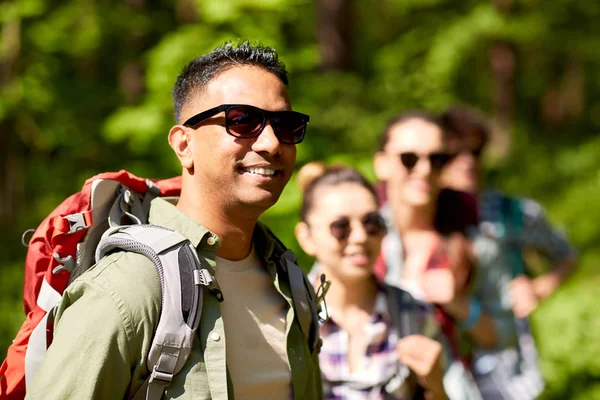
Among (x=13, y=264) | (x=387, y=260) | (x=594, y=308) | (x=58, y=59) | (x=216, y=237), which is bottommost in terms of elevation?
(x=594, y=308)

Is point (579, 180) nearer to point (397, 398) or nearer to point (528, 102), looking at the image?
point (528, 102)

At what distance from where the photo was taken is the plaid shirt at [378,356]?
3.41 metres

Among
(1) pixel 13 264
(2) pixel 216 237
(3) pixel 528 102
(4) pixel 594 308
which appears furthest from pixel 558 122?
(2) pixel 216 237

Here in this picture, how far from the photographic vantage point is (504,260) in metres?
5.05

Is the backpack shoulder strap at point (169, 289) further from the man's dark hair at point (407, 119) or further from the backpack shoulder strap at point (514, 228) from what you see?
the backpack shoulder strap at point (514, 228)

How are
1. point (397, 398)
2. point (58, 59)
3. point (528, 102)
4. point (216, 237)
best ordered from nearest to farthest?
point (216, 237) → point (397, 398) → point (58, 59) → point (528, 102)

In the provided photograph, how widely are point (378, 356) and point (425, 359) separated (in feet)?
1.05

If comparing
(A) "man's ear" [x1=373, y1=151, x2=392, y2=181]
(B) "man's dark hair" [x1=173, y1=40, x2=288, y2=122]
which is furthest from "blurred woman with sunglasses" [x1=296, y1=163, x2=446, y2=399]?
(B) "man's dark hair" [x1=173, y1=40, x2=288, y2=122]

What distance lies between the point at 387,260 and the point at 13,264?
163 inches

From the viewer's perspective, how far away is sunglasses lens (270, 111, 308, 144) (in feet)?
7.61

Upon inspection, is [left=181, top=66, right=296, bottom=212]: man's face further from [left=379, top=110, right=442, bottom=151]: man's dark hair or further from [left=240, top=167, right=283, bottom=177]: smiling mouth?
[left=379, top=110, right=442, bottom=151]: man's dark hair

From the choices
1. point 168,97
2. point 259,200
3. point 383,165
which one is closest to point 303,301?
point 259,200

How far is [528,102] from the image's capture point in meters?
17.5

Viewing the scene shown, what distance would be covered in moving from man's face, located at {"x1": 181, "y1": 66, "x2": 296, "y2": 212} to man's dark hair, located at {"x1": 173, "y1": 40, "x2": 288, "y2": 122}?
0.03 m
